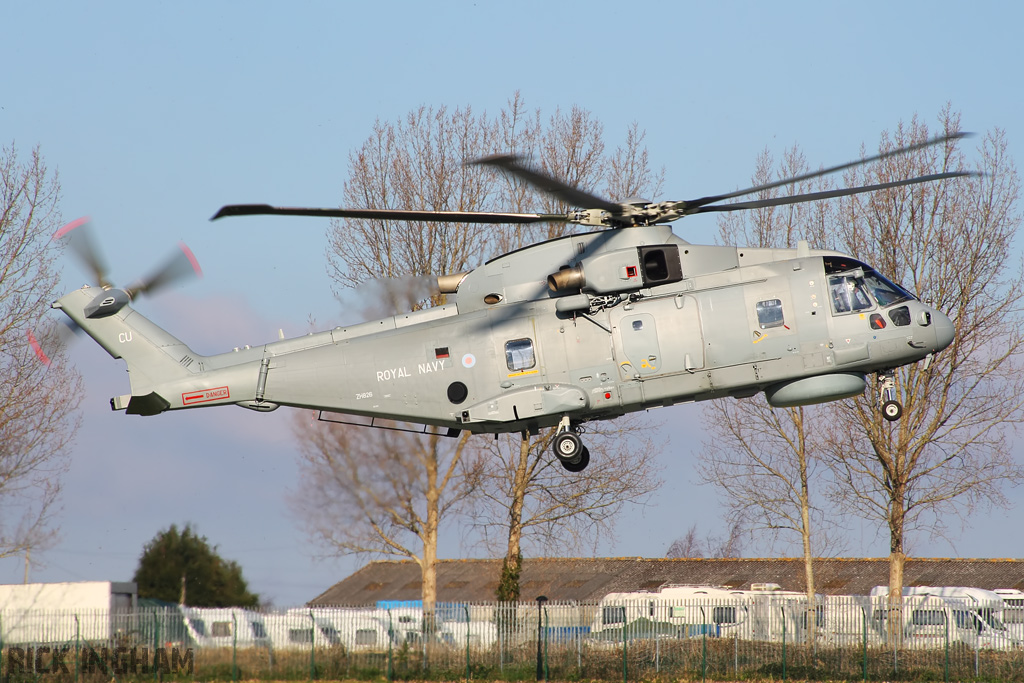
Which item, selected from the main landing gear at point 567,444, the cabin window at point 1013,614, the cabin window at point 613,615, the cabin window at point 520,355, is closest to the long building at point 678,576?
the cabin window at point 613,615

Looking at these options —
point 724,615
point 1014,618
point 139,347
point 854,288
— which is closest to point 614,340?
point 854,288

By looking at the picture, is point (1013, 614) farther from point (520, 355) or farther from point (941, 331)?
point (520, 355)

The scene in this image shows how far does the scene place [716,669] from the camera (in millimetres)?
25125

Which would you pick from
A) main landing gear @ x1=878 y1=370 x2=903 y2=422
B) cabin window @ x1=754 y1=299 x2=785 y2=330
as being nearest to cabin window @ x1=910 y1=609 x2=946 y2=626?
main landing gear @ x1=878 y1=370 x2=903 y2=422

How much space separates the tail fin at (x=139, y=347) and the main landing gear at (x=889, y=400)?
38.5 ft

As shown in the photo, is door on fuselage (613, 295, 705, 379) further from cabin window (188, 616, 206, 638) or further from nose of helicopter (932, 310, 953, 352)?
cabin window (188, 616, 206, 638)

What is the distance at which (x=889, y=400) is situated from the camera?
17109 mm

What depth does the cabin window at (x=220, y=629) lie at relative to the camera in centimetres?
2252

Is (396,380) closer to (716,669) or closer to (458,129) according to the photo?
(716,669)

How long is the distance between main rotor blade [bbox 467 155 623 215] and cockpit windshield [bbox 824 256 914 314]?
13.3ft

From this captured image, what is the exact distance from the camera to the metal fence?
24.0 metres

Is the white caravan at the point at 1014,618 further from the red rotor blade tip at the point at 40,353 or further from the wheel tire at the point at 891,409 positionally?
the red rotor blade tip at the point at 40,353

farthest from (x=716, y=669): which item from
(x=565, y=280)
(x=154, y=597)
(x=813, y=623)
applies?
(x=154, y=597)

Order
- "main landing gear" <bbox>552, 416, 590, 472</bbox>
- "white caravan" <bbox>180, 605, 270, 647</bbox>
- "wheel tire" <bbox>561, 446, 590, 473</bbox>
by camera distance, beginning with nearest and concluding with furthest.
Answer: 1. "main landing gear" <bbox>552, 416, 590, 472</bbox>
2. "wheel tire" <bbox>561, 446, 590, 473</bbox>
3. "white caravan" <bbox>180, 605, 270, 647</bbox>
